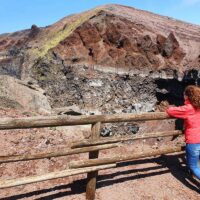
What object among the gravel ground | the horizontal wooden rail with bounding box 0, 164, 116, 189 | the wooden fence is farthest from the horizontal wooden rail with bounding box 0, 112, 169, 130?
the gravel ground

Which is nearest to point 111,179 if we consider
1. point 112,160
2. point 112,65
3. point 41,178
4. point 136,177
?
point 136,177

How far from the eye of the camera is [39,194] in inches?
280

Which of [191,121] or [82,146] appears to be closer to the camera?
[82,146]

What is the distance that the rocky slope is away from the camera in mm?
27312

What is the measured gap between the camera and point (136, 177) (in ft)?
26.8

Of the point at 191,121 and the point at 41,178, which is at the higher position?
the point at 191,121

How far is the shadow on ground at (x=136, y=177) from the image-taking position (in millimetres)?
7170

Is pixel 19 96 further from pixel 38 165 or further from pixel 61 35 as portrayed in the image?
pixel 61 35

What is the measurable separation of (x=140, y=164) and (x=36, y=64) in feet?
72.7

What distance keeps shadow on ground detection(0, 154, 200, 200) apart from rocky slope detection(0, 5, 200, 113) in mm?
17825

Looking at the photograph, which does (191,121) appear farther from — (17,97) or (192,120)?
(17,97)

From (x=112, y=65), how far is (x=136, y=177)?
20.7 m

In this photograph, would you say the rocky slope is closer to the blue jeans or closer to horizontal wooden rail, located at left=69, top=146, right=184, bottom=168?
horizontal wooden rail, located at left=69, top=146, right=184, bottom=168

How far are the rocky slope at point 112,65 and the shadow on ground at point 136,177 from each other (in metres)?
17.8
